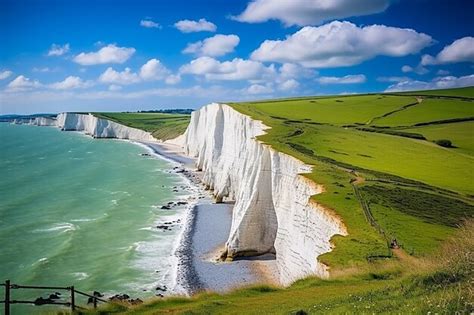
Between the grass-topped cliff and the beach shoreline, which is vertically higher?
the grass-topped cliff

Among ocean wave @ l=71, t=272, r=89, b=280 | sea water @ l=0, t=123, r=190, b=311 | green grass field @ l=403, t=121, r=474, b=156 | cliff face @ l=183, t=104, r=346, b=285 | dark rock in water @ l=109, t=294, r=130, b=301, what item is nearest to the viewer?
cliff face @ l=183, t=104, r=346, b=285

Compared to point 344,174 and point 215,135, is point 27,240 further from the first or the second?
point 215,135

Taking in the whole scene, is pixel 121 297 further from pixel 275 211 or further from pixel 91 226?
pixel 91 226

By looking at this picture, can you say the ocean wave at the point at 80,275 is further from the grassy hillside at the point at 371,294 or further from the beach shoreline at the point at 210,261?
the grassy hillside at the point at 371,294

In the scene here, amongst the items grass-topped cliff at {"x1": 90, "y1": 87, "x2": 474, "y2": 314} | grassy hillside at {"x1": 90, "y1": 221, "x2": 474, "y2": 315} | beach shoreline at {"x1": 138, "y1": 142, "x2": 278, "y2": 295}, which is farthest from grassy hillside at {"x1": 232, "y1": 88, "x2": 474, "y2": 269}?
beach shoreline at {"x1": 138, "y1": 142, "x2": 278, "y2": 295}

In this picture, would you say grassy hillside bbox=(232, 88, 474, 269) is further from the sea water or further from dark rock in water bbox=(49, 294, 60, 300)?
dark rock in water bbox=(49, 294, 60, 300)

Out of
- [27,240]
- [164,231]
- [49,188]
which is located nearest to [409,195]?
[164,231]

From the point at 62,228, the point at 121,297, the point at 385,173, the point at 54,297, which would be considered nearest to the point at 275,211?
the point at 385,173
